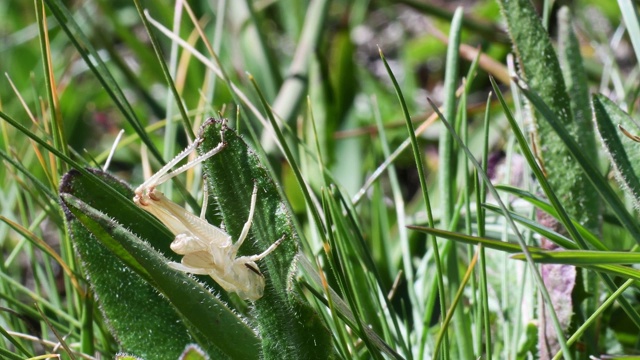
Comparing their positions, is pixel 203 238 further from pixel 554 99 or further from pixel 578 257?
pixel 554 99

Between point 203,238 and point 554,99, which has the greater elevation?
point 554,99

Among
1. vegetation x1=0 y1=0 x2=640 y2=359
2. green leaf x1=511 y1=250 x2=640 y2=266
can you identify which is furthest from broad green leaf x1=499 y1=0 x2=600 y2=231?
green leaf x1=511 y1=250 x2=640 y2=266

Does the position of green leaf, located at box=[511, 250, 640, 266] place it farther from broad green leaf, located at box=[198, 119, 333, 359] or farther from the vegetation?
broad green leaf, located at box=[198, 119, 333, 359]

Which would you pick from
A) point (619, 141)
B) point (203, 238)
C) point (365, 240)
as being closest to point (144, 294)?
point (203, 238)

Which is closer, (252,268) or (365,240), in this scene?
(252,268)

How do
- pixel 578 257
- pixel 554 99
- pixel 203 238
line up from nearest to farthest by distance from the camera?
pixel 578 257 → pixel 203 238 → pixel 554 99

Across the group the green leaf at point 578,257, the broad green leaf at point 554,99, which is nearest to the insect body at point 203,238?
the green leaf at point 578,257

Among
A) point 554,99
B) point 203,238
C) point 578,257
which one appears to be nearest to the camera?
point 578,257

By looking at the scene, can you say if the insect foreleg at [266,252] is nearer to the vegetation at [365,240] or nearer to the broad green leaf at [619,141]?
the vegetation at [365,240]
